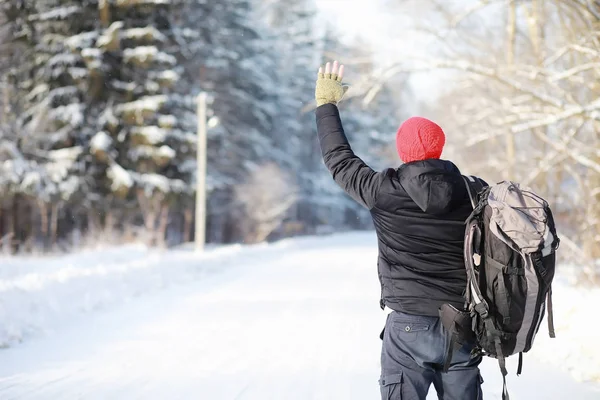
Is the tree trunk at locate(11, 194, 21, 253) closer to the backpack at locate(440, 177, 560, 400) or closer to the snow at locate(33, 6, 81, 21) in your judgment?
the snow at locate(33, 6, 81, 21)

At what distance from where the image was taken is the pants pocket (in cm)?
Answer: 266

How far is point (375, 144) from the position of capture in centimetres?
6078

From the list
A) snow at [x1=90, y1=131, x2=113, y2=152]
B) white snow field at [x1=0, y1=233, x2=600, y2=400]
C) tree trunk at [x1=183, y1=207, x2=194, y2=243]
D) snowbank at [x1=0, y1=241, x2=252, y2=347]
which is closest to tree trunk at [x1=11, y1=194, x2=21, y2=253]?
snow at [x1=90, y1=131, x2=113, y2=152]

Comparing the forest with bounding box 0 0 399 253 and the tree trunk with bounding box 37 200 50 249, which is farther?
the tree trunk with bounding box 37 200 50 249

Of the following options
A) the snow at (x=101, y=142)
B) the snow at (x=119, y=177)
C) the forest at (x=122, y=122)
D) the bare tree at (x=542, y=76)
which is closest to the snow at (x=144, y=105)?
the forest at (x=122, y=122)

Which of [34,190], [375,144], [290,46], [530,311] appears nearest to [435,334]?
[530,311]

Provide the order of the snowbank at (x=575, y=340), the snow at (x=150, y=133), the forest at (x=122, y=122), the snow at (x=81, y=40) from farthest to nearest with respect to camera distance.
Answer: the snow at (x=150, y=133)
the snow at (x=81, y=40)
the forest at (x=122, y=122)
the snowbank at (x=575, y=340)

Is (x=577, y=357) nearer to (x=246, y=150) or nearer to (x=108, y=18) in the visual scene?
(x=108, y=18)

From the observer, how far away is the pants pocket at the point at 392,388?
2656mm

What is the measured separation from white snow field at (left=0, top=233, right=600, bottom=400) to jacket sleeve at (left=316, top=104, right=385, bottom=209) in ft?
8.52

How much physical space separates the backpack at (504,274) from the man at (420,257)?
9 cm

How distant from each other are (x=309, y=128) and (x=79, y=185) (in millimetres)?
30794

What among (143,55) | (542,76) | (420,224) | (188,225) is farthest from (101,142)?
(420,224)

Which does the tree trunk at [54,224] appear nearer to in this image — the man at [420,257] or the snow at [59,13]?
the snow at [59,13]
